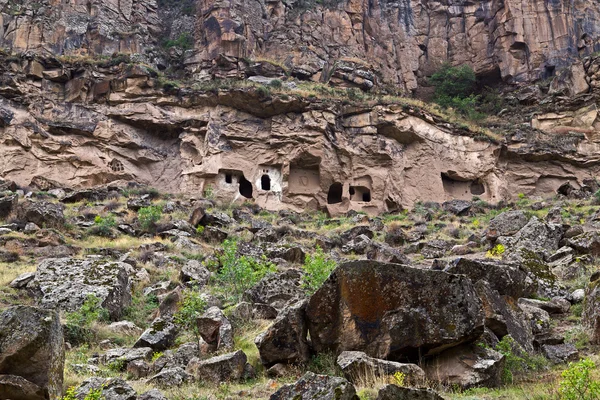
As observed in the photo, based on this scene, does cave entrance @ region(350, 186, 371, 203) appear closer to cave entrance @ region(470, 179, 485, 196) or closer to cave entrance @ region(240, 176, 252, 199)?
cave entrance @ region(240, 176, 252, 199)

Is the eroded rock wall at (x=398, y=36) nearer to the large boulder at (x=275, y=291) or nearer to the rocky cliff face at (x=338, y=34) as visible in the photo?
the rocky cliff face at (x=338, y=34)

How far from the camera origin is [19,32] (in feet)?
111

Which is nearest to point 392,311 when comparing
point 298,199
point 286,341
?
point 286,341

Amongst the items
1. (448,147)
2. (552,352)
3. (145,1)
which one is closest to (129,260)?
(552,352)

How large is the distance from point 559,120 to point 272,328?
32775 millimetres

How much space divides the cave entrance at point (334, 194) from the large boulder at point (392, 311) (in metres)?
24.6

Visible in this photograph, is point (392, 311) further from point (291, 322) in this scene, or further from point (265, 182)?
point (265, 182)

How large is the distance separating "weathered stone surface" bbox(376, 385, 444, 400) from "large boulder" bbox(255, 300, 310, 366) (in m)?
2.00

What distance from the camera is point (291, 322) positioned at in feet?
23.2

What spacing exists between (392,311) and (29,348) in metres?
3.89

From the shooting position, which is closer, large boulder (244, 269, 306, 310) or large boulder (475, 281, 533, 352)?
large boulder (475, 281, 533, 352)

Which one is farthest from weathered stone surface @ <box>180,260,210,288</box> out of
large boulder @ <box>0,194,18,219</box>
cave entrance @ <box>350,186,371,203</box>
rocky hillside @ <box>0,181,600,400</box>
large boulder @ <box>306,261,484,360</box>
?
cave entrance @ <box>350,186,371,203</box>

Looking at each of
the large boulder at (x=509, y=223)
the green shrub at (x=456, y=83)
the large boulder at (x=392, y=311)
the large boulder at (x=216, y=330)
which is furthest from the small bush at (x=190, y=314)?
the green shrub at (x=456, y=83)

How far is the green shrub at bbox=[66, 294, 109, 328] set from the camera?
30.9 feet
